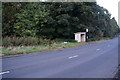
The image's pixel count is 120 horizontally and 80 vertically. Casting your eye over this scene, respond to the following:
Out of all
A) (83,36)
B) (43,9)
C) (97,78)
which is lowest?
(97,78)

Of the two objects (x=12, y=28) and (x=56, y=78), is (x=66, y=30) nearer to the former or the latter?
(x=12, y=28)

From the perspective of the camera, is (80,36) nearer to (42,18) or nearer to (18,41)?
(42,18)

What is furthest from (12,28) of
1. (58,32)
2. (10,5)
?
(58,32)

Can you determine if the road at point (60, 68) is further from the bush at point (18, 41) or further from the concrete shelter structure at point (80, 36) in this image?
the concrete shelter structure at point (80, 36)

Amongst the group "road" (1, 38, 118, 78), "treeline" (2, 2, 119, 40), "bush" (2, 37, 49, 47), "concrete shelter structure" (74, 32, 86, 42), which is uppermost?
"treeline" (2, 2, 119, 40)

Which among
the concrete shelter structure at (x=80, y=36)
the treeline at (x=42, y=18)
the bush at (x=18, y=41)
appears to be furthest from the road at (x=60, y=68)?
the concrete shelter structure at (x=80, y=36)

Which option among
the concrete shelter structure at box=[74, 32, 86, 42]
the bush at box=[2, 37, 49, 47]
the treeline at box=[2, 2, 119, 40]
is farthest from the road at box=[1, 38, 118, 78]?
the concrete shelter structure at box=[74, 32, 86, 42]

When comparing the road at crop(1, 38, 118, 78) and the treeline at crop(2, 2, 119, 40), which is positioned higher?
the treeline at crop(2, 2, 119, 40)

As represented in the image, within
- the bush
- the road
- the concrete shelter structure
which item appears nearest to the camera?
the road

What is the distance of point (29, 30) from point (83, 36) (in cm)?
1298

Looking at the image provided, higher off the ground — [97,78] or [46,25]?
[46,25]

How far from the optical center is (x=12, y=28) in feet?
117

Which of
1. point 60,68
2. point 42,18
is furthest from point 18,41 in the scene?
point 60,68

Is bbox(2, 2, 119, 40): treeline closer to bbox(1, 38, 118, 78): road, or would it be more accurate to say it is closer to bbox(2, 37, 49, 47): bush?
bbox(2, 37, 49, 47): bush
